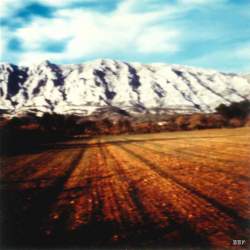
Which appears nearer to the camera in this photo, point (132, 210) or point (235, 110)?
point (132, 210)

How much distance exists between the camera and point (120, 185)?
18.2 m

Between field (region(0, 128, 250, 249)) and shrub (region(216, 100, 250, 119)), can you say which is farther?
shrub (region(216, 100, 250, 119))

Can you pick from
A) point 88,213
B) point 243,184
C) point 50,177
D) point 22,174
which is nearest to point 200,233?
point 88,213

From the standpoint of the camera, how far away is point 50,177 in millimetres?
23109

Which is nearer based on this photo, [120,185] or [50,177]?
[120,185]

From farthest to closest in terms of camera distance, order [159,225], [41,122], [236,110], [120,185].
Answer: [236,110], [41,122], [120,185], [159,225]

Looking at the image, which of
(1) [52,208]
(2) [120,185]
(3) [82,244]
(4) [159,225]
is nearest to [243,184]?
(2) [120,185]

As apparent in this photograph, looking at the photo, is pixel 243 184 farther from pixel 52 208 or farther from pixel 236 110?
pixel 236 110

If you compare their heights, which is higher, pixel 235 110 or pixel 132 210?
pixel 235 110

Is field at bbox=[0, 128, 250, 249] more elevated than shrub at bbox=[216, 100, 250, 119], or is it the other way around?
shrub at bbox=[216, 100, 250, 119]

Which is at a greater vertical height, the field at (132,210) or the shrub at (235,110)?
the shrub at (235,110)

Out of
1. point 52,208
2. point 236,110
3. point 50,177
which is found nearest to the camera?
point 52,208

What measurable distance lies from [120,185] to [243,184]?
226 inches

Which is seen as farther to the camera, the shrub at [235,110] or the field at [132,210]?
the shrub at [235,110]
